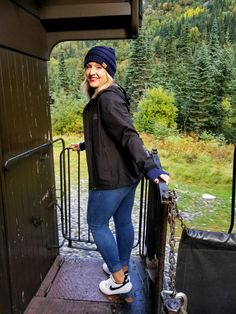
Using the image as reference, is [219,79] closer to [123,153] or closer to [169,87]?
[169,87]

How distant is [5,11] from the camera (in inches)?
70.5

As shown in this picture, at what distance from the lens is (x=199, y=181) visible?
902cm

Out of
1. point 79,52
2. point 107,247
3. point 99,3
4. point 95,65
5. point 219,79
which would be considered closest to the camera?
point 95,65

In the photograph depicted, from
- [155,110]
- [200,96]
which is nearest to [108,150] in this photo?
[155,110]

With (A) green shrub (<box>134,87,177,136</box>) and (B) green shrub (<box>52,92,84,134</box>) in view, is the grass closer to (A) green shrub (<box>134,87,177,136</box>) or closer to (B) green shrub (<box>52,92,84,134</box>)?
(B) green shrub (<box>52,92,84,134</box>)

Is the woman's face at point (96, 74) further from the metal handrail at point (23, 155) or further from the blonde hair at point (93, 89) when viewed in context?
the metal handrail at point (23, 155)

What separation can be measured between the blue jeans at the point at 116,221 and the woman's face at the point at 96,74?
2.30 ft

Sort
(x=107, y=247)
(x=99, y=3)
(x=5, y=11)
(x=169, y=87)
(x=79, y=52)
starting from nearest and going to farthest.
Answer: (x=5, y=11) → (x=107, y=247) → (x=99, y=3) → (x=169, y=87) → (x=79, y=52)

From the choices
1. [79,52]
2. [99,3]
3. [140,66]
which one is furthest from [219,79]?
[99,3]

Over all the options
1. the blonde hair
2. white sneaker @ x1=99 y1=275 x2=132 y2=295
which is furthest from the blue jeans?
the blonde hair

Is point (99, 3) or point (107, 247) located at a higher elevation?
point (99, 3)

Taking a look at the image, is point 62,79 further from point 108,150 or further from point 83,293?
point 108,150

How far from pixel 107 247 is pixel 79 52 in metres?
40.6

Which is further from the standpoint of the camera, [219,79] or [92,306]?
[219,79]
